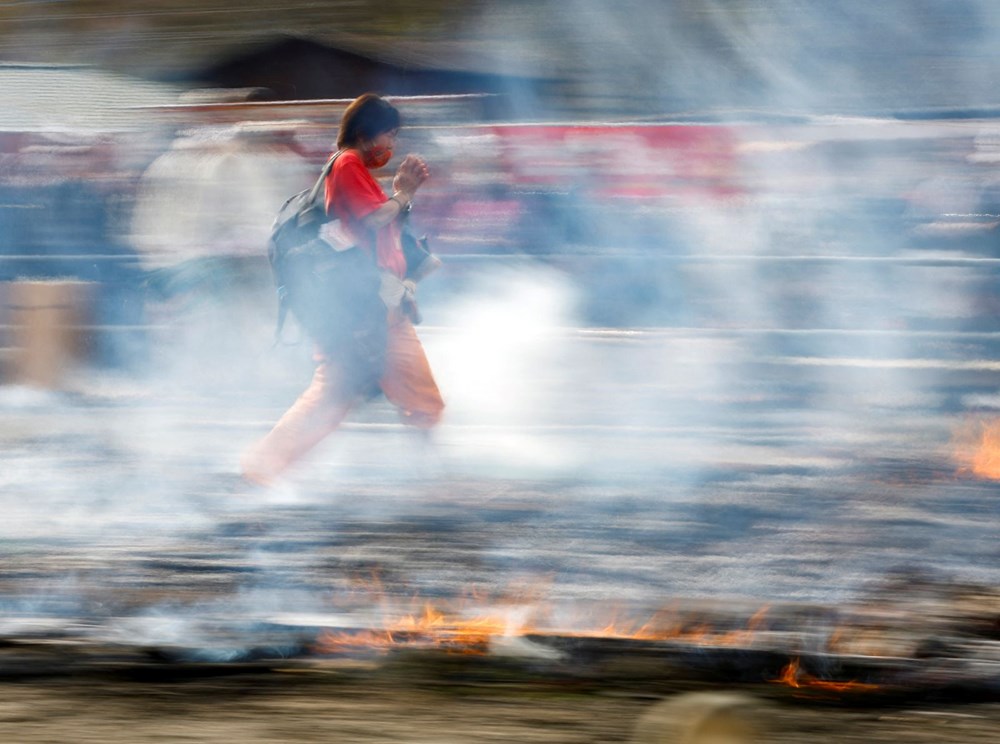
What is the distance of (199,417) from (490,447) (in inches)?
78.0

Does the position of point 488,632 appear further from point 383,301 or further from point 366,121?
point 366,121

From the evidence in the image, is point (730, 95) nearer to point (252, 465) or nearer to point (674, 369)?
point (674, 369)

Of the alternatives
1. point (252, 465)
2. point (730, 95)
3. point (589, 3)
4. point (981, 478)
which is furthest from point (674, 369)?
point (589, 3)

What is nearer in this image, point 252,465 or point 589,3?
point 252,465

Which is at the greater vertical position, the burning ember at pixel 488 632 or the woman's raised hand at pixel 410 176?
the woman's raised hand at pixel 410 176

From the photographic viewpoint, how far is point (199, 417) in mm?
8961

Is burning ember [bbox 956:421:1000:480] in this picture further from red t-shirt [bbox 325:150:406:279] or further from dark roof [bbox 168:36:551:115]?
dark roof [bbox 168:36:551:115]

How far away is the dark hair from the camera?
565 cm

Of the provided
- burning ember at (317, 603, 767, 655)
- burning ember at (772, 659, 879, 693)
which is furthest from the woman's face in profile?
burning ember at (772, 659, 879, 693)

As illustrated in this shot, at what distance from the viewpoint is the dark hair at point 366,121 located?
18.5 feet

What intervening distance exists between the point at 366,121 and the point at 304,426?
113 cm

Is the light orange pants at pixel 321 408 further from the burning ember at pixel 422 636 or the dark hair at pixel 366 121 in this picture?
the burning ember at pixel 422 636

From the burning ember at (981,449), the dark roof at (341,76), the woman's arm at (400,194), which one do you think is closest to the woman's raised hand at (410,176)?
the woman's arm at (400,194)

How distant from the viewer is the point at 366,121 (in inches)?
223
